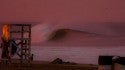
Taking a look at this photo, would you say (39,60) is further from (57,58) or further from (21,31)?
(21,31)

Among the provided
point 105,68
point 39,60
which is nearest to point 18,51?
point 39,60

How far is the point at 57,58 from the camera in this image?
49.1ft

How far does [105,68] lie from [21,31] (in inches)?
434

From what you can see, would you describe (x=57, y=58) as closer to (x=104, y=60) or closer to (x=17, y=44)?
(x=17, y=44)

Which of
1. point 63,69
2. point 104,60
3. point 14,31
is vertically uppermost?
point 14,31

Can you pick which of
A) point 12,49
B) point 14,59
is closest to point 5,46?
point 12,49

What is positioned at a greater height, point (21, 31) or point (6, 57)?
point (21, 31)

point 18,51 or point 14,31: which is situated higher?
point 14,31

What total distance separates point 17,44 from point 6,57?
1.01 meters

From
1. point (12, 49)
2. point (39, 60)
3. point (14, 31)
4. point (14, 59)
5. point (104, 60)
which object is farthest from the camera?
point (39, 60)

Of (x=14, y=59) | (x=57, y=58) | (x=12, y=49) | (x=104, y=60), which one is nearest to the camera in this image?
(x=104, y=60)

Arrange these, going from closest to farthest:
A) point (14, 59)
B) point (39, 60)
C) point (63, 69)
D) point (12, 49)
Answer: point (63, 69)
point (12, 49)
point (14, 59)
point (39, 60)

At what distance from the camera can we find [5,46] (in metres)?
13.6

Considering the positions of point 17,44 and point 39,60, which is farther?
point 39,60
